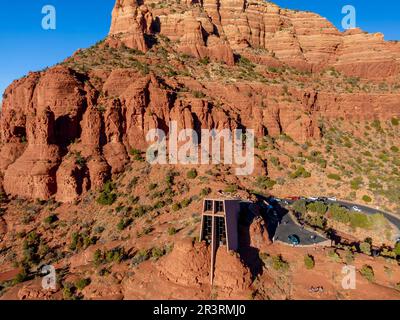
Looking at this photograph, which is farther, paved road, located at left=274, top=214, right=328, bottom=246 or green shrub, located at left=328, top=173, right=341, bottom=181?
green shrub, located at left=328, top=173, right=341, bottom=181

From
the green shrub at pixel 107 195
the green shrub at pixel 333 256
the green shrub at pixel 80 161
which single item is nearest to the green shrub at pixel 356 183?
the green shrub at pixel 333 256

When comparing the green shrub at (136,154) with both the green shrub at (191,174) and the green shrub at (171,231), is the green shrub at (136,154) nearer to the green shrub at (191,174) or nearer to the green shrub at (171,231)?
the green shrub at (191,174)

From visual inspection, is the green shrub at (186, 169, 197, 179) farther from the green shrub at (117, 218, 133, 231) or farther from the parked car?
the parked car

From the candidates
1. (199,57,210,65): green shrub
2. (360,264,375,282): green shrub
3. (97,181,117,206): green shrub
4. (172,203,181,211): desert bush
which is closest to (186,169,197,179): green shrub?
(172,203,181,211): desert bush

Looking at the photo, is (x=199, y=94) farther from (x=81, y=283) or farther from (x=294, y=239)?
(x=81, y=283)

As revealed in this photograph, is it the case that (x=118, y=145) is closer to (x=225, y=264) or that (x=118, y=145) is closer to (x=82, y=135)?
(x=82, y=135)

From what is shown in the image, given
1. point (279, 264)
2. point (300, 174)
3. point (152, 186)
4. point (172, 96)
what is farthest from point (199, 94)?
point (279, 264)
